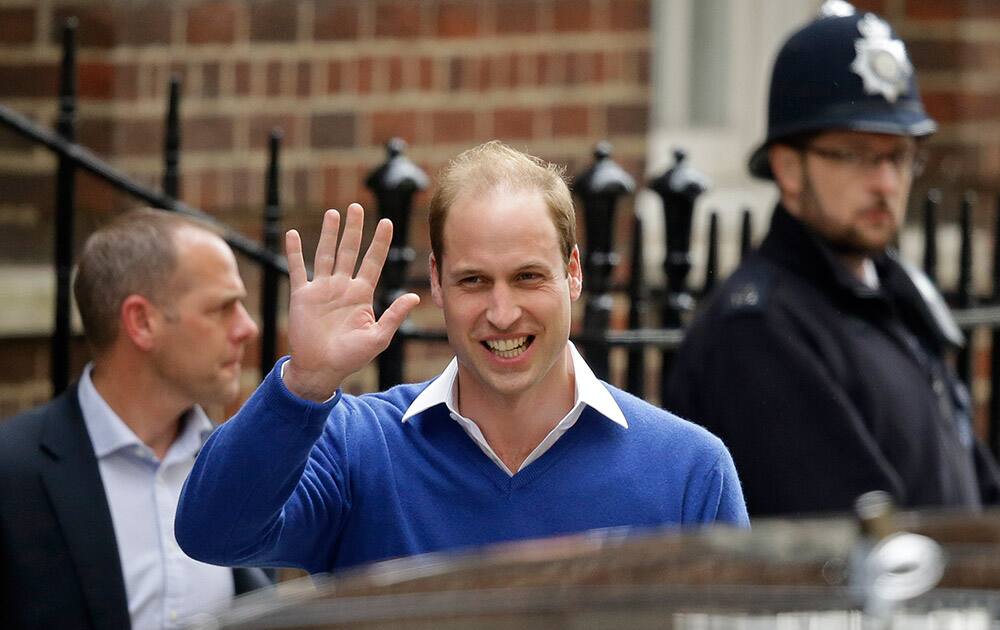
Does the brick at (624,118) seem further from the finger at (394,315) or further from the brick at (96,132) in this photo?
the finger at (394,315)

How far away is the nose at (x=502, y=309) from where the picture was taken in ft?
9.32

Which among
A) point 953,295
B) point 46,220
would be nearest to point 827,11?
point 953,295

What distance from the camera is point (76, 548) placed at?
13.5 feet

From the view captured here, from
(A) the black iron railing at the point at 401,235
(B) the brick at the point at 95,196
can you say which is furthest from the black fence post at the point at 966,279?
(B) the brick at the point at 95,196

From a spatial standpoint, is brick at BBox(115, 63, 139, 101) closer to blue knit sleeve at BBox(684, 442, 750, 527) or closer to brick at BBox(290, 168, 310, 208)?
brick at BBox(290, 168, 310, 208)

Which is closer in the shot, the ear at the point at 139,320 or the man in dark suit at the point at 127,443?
the man in dark suit at the point at 127,443

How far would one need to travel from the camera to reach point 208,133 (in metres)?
6.20

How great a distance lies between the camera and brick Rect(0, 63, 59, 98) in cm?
599

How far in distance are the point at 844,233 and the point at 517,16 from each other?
2.23 metres

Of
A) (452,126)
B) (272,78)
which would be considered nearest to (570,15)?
(452,126)

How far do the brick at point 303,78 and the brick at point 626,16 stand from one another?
1.12 meters

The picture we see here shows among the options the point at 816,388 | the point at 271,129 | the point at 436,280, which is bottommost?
the point at 816,388

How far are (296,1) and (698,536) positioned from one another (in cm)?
486

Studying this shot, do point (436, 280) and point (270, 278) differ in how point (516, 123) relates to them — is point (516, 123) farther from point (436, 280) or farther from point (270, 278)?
point (436, 280)
